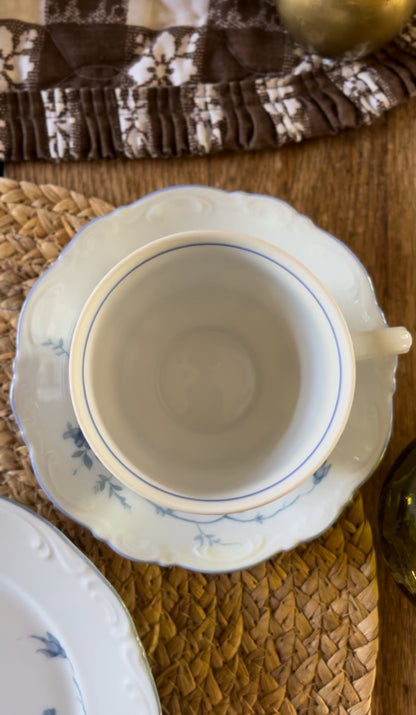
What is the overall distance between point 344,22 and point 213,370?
0.29 meters

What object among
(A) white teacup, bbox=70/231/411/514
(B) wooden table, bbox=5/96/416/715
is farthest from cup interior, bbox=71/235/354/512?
(B) wooden table, bbox=5/96/416/715

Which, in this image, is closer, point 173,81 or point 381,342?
point 381,342

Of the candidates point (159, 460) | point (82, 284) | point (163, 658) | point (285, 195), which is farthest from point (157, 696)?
point (285, 195)

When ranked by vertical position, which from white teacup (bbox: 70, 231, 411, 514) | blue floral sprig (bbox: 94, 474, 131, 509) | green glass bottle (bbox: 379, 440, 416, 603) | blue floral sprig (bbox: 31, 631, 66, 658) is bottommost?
blue floral sprig (bbox: 31, 631, 66, 658)

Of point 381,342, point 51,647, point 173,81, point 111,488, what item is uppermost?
point 173,81

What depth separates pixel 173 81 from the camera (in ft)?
1.97

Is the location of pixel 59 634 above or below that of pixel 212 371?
below

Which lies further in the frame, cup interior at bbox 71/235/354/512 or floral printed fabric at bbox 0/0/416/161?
floral printed fabric at bbox 0/0/416/161

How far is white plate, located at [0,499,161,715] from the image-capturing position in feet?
1.59

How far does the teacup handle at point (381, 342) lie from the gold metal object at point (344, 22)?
0.25 m

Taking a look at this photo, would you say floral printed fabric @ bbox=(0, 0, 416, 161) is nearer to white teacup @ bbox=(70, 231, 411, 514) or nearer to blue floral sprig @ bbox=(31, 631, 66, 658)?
white teacup @ bbox=(70, 231, 411, 514)

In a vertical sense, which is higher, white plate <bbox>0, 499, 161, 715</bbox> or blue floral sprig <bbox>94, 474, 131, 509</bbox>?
blue floral sprig <bbox>94, 474, 131, 509</bbox>

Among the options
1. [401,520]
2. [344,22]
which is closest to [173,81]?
[344,22]

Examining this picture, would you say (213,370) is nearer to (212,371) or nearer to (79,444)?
(212,371)
